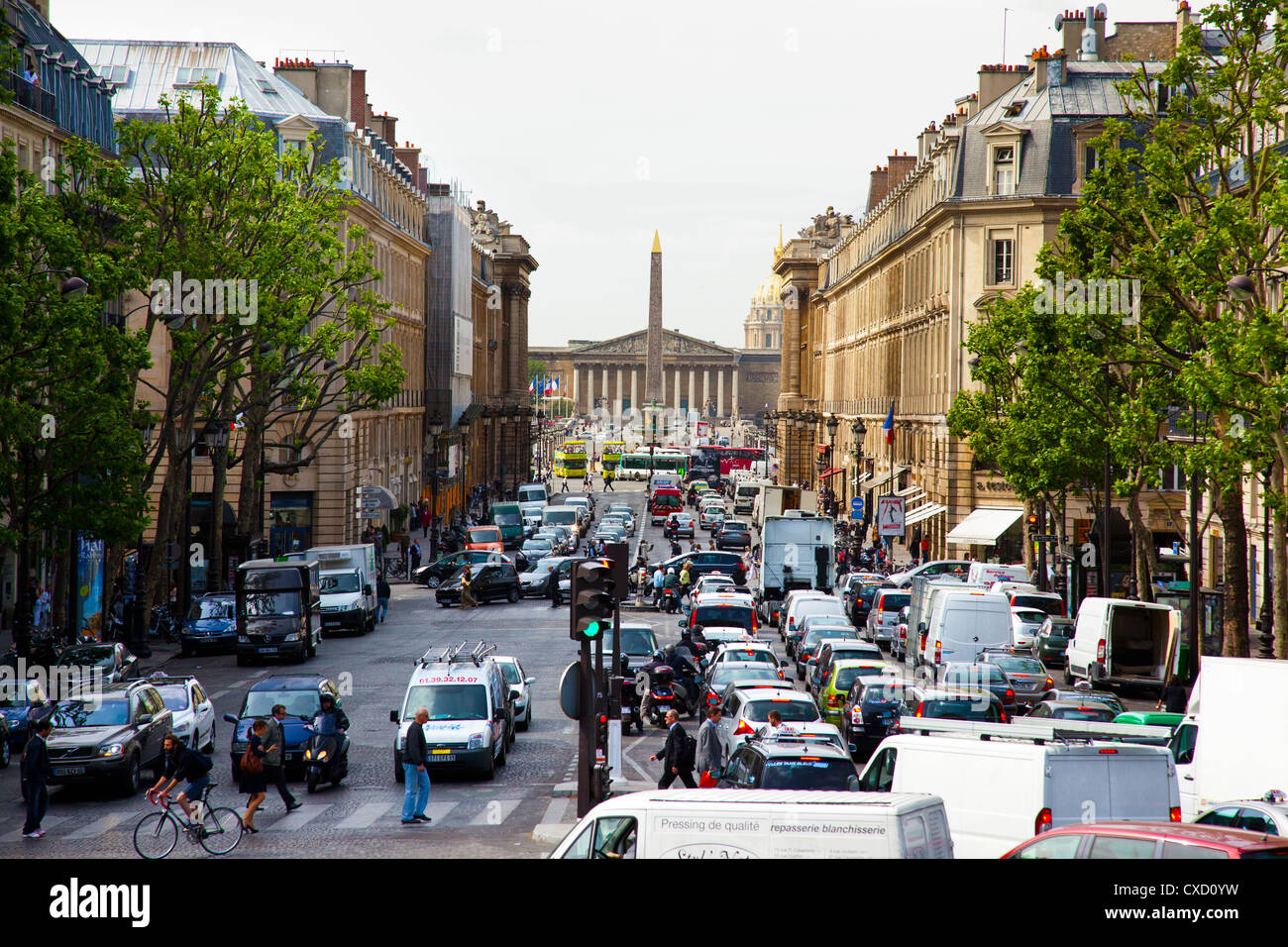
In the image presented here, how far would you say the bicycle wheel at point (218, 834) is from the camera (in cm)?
1850

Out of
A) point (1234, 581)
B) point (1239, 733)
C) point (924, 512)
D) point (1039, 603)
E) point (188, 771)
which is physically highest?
point (924, 512)

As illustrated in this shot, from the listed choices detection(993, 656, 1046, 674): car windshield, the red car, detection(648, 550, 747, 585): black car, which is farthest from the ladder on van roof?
detection(648, 550, 747, 585): black car

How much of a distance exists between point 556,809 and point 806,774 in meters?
3.96

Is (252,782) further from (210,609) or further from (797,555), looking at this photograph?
(797,555)

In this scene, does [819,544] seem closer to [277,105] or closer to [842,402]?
[277,105]

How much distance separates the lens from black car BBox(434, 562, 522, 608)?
53375 millimetres

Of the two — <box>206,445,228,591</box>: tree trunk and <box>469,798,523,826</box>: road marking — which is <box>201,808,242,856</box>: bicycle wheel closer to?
<box>469,798,523,826</box>: road marking

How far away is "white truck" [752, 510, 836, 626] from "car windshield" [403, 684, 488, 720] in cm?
2633

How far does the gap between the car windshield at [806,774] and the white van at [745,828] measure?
7.48m

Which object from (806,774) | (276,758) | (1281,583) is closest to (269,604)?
(276,758)

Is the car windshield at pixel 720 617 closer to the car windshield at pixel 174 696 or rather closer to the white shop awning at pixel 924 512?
the car windshield at pixel 174 696

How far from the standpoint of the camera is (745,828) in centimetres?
1067
